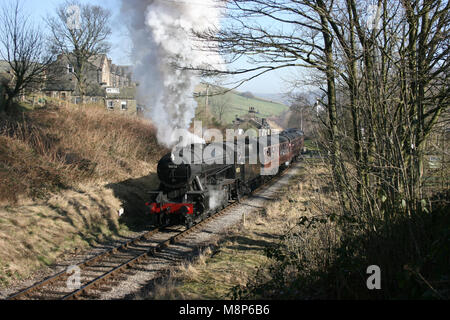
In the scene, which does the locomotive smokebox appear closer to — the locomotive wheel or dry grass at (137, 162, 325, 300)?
the locomotive wheel

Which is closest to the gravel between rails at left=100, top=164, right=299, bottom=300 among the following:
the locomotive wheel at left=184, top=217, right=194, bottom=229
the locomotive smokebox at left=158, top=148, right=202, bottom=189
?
the locomotive wheel at left=184, top=217, right=194, bottom=229

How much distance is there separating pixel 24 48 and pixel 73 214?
13.1 metres

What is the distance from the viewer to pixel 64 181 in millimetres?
13266

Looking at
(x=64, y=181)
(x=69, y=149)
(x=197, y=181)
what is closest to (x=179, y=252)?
(x=197, y=181)

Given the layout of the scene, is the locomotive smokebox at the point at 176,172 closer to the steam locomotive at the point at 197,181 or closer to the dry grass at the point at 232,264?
the steam locomotive at the point at 197,181

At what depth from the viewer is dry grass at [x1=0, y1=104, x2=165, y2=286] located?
29.5 ft

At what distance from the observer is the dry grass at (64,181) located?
900 cm

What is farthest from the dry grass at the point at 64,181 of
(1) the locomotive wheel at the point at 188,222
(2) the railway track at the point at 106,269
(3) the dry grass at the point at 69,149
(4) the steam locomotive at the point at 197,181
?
(1) the locomotive wheel at the point at 188,222

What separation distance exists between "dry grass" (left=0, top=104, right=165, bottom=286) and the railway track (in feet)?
2.87

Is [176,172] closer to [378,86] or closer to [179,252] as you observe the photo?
[179,252]

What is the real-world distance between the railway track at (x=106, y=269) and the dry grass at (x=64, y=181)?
34.5 inches
